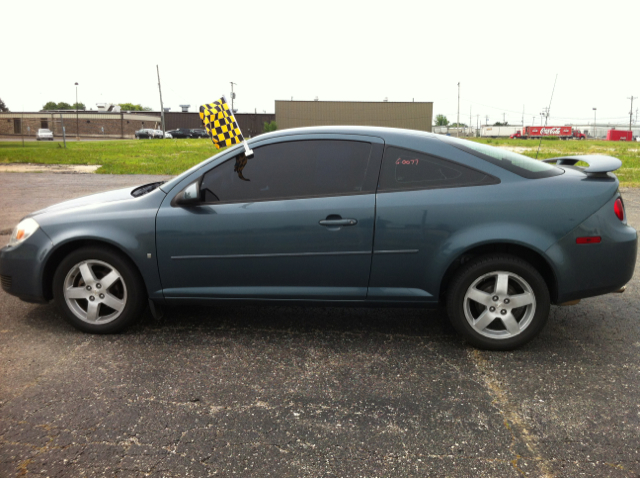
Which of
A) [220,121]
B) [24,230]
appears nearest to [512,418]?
[220,121]

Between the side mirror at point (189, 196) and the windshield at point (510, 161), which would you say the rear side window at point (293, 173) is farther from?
the windshield at point (510, 161)

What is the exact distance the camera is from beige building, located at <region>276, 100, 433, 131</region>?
5838 cm

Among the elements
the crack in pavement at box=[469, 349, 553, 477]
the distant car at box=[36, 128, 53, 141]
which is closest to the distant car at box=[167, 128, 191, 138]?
the distant car at box=[36, 128, 53, 141]

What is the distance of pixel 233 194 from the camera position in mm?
3988

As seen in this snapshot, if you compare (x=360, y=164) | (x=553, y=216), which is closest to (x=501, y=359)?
(x=553, y=216)

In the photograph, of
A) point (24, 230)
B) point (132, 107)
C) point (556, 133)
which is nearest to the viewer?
point (24, 230)

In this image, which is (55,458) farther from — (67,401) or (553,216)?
(553,216)

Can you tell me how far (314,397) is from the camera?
318 cm

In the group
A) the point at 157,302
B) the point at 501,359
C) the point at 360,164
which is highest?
the point at 360,164

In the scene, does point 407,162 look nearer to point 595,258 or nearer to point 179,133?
point 595,258

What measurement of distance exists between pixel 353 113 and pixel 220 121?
5616 cm

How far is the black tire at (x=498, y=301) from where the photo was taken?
373 cm

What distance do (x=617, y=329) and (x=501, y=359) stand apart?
120 centimetres

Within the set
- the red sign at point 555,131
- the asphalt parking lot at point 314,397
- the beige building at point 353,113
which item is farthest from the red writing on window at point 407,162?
the red sign at point 555,131
